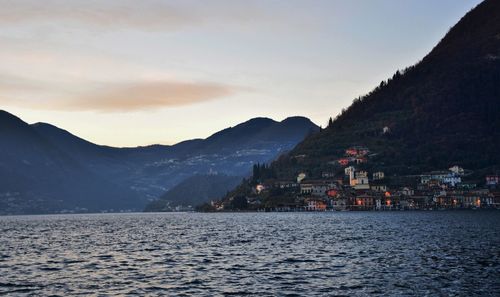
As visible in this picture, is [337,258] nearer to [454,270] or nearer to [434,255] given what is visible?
[434,255]

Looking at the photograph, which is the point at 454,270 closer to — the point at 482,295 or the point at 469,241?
the point at 482,295

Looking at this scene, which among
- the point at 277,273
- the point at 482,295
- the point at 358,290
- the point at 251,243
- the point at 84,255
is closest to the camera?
the point at 482,295

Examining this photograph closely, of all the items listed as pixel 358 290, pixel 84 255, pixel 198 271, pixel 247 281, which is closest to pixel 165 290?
pixel 247 281

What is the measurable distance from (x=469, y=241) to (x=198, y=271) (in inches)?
2229

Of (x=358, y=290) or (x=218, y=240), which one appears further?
(x=218, y=240)

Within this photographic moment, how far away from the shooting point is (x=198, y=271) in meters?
74.1

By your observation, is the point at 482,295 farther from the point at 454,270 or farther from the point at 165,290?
the point at 165,290

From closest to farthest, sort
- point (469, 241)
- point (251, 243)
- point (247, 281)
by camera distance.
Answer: point (247, 281)
point (469, 241)
point (251, 243)

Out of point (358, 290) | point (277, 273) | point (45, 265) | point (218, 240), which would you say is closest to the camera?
point (358, 290)

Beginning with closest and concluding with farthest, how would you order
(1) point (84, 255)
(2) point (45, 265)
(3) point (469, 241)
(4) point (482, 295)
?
(4) point (482, 295) → (2) point (45, 265) → (1) point (84, 255) → (3) point (469, 241)

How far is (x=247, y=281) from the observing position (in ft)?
214

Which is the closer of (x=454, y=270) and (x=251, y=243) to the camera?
(x=454, y=270)

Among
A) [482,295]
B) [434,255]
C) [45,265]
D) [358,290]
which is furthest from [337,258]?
[45,265]

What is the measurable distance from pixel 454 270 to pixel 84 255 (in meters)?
58.8
